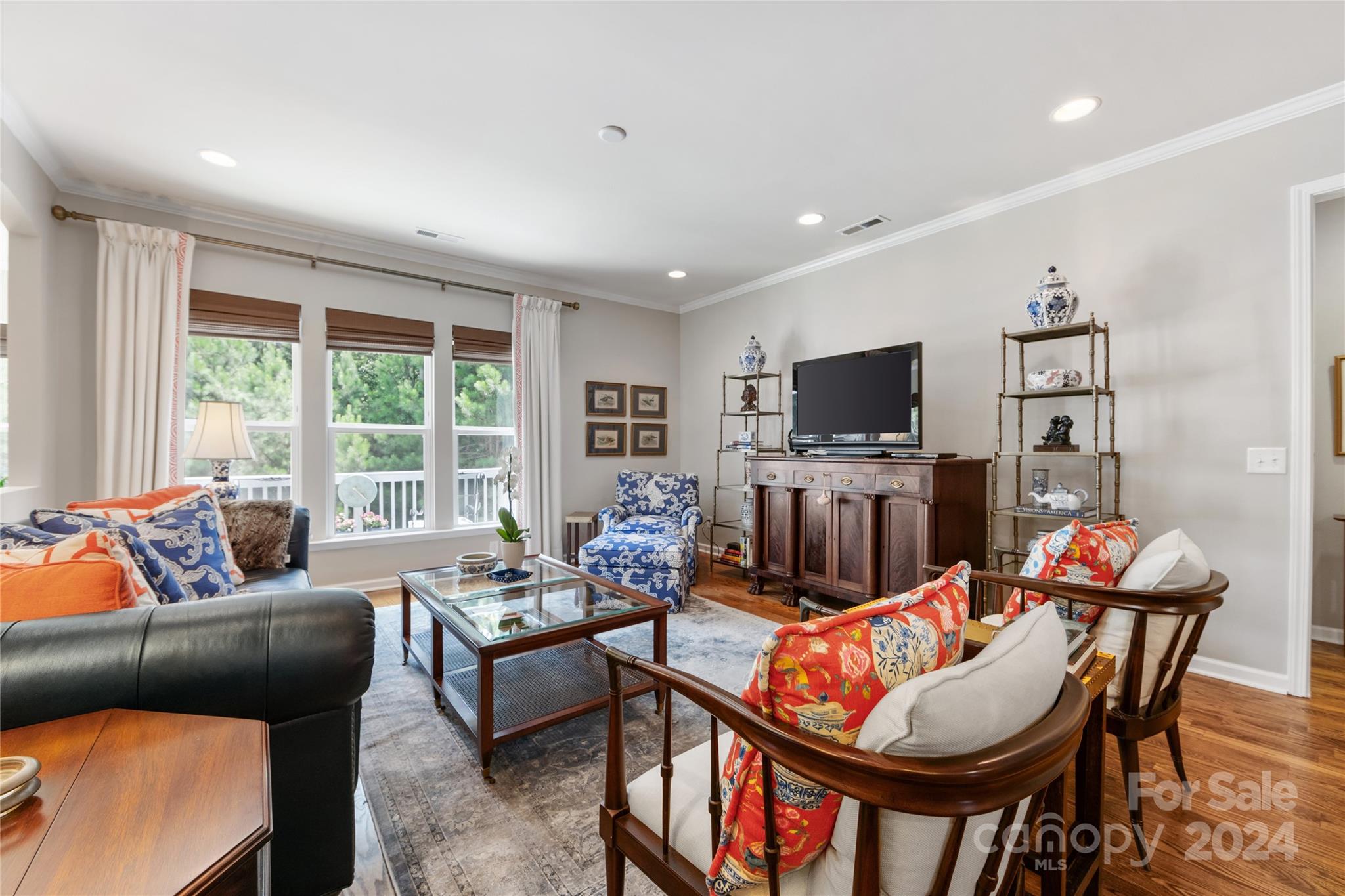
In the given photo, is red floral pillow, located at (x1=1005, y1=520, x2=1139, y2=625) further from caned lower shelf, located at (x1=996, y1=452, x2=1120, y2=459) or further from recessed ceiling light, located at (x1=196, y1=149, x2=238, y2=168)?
recessed ceiling light, located at (x1=196, y1=149, x2=238, y2=168)

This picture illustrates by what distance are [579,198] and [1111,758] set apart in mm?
3611

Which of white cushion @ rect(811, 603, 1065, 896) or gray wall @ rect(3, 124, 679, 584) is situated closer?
white cushion @ rect(811, 603, 1065, 896)

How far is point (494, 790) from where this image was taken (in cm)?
176

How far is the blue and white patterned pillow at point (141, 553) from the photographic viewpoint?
145 centimetres

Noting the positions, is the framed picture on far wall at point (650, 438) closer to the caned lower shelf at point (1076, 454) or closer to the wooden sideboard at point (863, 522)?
the wooden sideboard at point (863, 522)

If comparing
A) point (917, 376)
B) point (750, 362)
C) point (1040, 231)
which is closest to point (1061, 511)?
point (917, 376)

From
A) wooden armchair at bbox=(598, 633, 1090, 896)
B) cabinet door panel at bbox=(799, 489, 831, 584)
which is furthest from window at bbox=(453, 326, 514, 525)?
wooden armchair at bbox=(598, 633, 1090, 896)

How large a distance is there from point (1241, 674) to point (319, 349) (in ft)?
18.2

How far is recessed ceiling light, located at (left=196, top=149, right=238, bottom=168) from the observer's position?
2.73m

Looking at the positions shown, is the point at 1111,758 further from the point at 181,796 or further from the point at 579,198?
the point at 579,198

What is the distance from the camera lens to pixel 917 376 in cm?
331

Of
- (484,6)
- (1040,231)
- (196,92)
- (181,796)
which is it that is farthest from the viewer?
(1040,231)

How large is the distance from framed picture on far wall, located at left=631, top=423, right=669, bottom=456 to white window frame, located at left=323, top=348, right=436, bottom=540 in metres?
1.91

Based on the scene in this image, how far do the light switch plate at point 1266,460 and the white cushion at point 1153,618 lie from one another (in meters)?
1.40
